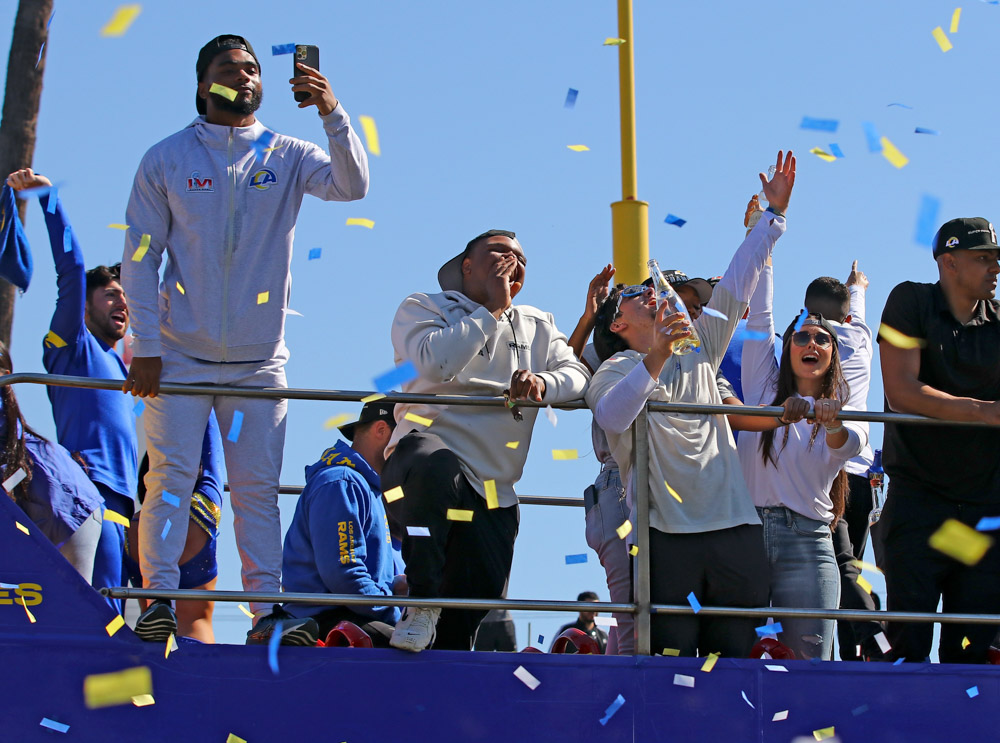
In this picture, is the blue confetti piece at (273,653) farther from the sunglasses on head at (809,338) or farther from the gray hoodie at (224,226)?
the sunglasses on head at (809,338)

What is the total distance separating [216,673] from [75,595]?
0.56 metres

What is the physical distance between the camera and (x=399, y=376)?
5230 millimetres

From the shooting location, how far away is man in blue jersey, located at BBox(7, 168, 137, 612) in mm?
5586

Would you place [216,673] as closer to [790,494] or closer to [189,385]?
[189,385]

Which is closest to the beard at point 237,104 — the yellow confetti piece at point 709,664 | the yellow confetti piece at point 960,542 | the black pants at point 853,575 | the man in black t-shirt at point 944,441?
the man in black t-shirt at point 944,441

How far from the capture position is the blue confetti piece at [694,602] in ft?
15.8

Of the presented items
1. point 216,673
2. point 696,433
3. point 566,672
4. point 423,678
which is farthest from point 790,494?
point 216,673

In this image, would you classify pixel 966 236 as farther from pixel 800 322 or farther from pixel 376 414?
pixel 376 414

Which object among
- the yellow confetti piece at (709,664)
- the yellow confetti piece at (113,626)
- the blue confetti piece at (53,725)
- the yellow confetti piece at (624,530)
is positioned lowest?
the blue confetti piece at (53,725)

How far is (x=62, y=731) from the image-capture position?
4.59 meters

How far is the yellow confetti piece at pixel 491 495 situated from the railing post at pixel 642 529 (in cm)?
53

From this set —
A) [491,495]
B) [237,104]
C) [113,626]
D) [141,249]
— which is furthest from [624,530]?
[237,104]

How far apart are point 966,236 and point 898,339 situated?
564 mm

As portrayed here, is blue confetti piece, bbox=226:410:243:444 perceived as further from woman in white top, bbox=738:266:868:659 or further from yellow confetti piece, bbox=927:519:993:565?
yellow confetti piece, bbox=927:519:993:565
